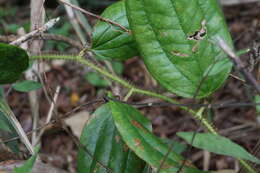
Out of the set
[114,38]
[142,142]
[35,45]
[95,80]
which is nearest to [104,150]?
[142,142]

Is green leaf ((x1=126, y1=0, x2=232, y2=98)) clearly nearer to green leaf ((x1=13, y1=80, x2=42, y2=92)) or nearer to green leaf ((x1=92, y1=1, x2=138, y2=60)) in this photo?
green leaf ((x1=92, y1=1, x2=138, y2=60))

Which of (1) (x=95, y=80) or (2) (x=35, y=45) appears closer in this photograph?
(2) (x=35, y=45)

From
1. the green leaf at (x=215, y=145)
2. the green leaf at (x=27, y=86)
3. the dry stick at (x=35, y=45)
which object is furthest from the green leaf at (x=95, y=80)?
the green leaf at (x=215, y=145)

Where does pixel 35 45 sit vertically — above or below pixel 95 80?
above

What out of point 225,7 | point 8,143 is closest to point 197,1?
point 8,143

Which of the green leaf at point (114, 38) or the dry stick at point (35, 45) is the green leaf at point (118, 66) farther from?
the green leaf at point (114, 38)

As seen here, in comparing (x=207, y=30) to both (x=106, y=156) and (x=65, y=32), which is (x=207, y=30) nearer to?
(x=106, y=156)

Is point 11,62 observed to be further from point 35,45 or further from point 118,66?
point 118,66
